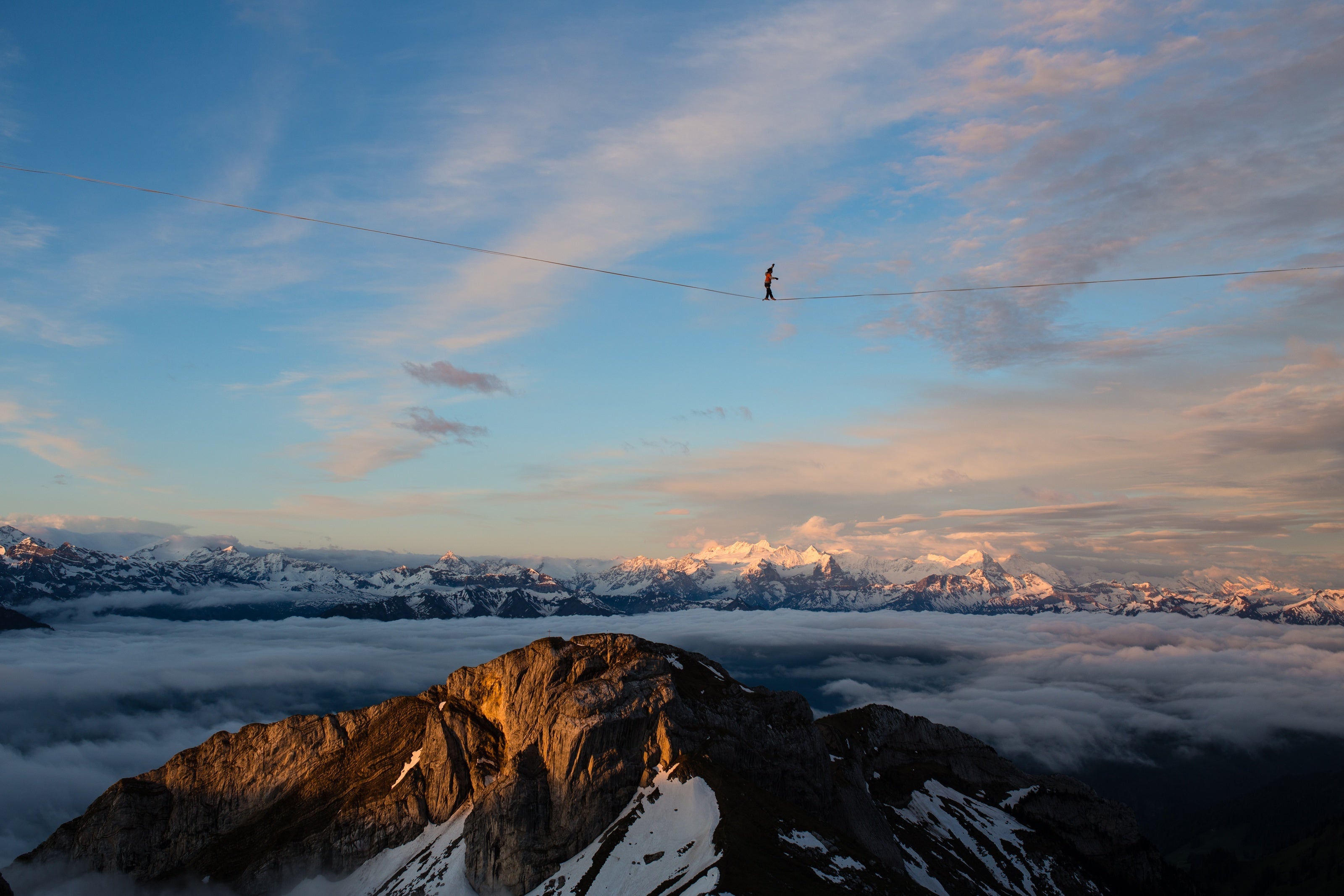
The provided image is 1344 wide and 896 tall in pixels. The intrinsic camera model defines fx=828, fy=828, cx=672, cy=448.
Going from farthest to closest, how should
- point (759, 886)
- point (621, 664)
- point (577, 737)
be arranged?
point (621, 664)
point (577, 737)
point (759, 886)

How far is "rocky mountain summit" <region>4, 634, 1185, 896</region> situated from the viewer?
11175 cm

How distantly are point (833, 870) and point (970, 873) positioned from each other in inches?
2944

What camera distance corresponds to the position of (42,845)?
555ft

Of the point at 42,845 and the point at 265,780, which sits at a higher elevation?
the point at 265,780

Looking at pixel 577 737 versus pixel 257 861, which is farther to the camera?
pixel 257 861

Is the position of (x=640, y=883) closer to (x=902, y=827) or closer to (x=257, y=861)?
(x=902, y=827)

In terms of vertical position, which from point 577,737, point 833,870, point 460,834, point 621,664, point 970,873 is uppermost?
point 621,664

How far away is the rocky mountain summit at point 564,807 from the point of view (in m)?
112

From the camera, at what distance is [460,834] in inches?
5655

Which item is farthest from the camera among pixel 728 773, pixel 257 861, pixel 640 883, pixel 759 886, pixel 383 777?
pixel 383 777

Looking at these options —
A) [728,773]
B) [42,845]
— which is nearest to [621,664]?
[728,773]

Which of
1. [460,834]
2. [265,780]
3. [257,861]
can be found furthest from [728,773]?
[265,780]

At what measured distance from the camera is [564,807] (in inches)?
5049

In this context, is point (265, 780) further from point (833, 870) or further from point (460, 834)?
point (833, 870)
